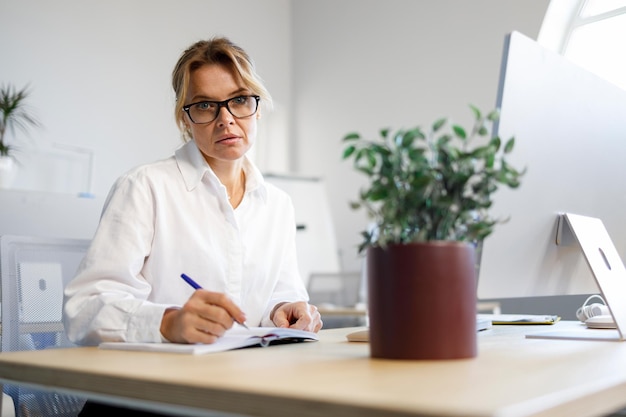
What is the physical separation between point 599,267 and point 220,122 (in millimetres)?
840

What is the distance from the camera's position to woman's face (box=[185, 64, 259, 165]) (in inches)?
60.6

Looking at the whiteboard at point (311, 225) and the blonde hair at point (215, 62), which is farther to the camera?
the whiteboard at point (311, 225)

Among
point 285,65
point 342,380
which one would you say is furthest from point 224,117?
point 285,65

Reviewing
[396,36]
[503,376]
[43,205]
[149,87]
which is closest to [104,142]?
[149,87]

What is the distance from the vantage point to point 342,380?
69 centimetres

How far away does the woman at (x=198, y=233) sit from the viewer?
46.4 inches

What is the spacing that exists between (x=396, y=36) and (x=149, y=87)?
204 cm

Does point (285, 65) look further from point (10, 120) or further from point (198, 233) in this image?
point (198, 233)

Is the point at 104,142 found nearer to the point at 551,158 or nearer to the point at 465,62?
the point at 465,62

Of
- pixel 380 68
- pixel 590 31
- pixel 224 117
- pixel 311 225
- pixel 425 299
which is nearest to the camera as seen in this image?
pixel 425 299

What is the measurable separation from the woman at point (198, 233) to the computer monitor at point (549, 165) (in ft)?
1.40

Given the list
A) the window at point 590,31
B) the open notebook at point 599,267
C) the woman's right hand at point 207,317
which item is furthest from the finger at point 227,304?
the window at point 590,31

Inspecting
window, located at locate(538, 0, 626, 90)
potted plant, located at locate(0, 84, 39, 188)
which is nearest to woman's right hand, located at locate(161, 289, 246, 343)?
potted plant, located at locate(0, 84, 39, 188)

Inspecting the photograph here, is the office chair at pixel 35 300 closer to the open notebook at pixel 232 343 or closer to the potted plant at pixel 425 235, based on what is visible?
the open notebook at pixel 232 343
